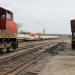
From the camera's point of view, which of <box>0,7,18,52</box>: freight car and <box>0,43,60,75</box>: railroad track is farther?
<box>0,7,18,52</box>: freight car

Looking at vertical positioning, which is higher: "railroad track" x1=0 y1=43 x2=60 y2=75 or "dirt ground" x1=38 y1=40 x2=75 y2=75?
"railroad track" x1=0 y1=43 x2=60 y2=75

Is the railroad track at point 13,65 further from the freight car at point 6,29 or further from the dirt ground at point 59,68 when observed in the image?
the freight car at point 6,29

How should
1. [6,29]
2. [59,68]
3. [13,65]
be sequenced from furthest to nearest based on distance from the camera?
1. [6,29]
2. [13,65]
3. [59,68]

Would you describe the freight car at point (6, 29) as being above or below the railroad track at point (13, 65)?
above

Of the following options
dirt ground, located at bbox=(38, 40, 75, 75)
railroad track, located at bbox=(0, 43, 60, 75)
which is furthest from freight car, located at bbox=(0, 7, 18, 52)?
dirt ground, located at bbox=(38, 40, 75, 75)

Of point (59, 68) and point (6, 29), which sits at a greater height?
point (6, 29)

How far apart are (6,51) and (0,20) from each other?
13.1ft

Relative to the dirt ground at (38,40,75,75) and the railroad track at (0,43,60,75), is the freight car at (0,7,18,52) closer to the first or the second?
the railroad track at (0,43,60,75)

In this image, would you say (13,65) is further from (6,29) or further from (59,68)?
(6,29)

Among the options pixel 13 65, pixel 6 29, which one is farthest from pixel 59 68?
pixel 6 29

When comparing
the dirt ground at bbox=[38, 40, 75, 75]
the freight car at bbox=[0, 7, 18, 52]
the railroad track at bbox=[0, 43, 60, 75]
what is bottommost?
the dirt ground at bbox=[38, 40, 75, 75]

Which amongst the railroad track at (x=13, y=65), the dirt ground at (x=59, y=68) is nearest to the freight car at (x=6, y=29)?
the railroad track at (x=13, y=65)

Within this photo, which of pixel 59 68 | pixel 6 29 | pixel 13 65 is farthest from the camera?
pixel 6 29

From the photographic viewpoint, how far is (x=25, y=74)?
34.8 feet
